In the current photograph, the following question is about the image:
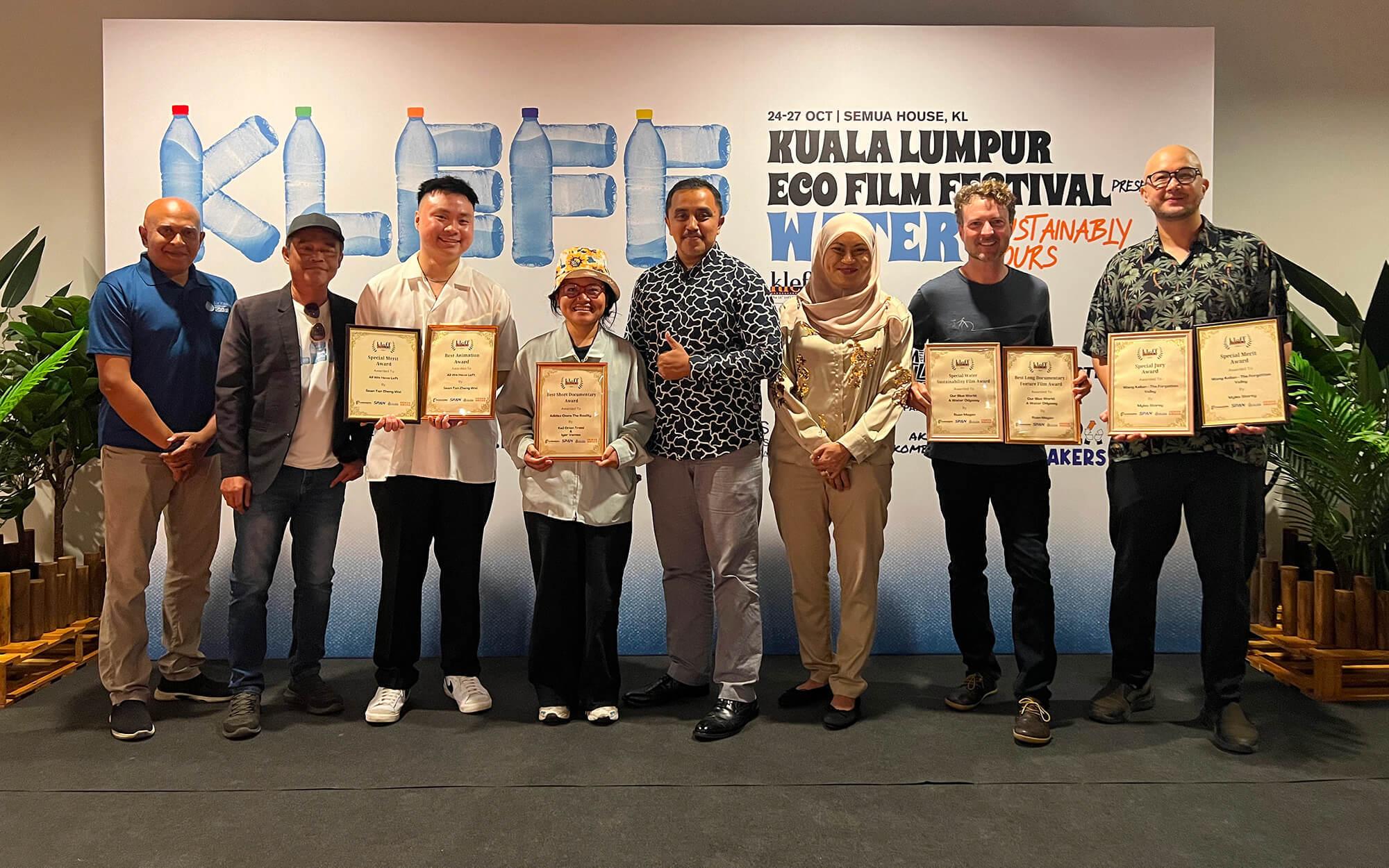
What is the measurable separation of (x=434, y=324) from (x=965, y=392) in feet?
6.28

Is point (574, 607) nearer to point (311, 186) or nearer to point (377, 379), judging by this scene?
point (377, 379)

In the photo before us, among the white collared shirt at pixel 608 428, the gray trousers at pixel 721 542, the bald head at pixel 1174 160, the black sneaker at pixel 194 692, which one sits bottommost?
the black sneaker at pixel 194 692

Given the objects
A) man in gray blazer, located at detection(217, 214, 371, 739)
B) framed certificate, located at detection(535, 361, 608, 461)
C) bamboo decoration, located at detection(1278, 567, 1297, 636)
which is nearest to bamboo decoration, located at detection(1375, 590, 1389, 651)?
bamboo decoration, located at detection(1278, 567, 1297, 636)

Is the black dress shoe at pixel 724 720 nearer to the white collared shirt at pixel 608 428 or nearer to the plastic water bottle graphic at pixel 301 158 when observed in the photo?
the white collared shirt at pixel 608 428

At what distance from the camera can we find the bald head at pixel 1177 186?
3.11 metres

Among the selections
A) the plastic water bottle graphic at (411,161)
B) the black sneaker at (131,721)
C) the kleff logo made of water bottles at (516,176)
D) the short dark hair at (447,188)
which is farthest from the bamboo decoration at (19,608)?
the short dark hair at (447,188)

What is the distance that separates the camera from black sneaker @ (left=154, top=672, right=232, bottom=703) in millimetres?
3615

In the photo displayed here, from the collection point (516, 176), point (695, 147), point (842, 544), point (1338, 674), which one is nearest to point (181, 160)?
point (516, 176)

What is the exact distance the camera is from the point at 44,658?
13.3 ft

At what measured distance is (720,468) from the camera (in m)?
3.26

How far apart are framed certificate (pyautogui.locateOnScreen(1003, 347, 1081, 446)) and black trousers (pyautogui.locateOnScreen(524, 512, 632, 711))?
1.44 metres

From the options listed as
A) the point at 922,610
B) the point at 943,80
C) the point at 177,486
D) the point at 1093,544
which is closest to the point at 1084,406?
the point at 1093,544

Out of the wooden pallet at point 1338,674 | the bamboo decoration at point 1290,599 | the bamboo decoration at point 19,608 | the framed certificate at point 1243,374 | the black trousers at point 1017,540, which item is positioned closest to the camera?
the framed certificate at point 1243,374

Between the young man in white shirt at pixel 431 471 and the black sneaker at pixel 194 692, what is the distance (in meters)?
0.73
